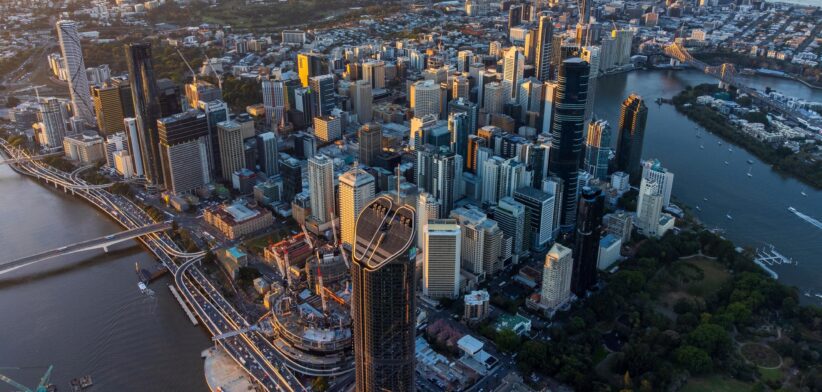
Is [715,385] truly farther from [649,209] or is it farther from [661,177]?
[661,177]

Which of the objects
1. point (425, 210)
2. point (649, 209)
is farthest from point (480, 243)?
point (649, 209)

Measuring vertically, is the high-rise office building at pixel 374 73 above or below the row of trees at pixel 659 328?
above

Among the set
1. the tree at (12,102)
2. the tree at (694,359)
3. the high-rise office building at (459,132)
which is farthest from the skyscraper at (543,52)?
the tree at (12,102)

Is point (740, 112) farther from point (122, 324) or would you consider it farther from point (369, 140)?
point (122, 324)

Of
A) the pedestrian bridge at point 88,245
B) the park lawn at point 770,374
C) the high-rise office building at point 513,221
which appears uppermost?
the high-rise office building at point 513,221

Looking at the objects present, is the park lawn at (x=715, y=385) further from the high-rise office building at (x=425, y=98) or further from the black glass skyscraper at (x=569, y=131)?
the high-rise office building at (x=425, y=98)

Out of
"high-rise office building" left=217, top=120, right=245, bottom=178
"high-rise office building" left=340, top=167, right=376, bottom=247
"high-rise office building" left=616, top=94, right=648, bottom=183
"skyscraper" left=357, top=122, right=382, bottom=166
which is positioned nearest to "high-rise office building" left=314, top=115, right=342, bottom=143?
"skyscraper" left=357, top=122, right=382, bottom=166

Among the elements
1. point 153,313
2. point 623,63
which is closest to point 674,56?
point 623,63
